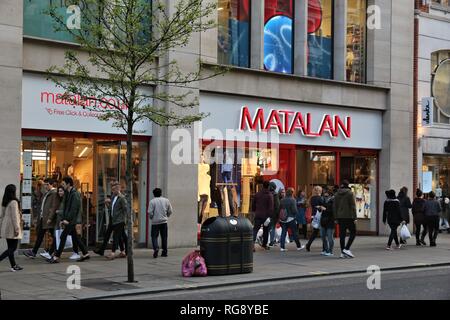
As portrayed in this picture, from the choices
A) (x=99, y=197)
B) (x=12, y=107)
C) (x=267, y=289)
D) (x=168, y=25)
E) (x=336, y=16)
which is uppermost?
(x=336, y=16)

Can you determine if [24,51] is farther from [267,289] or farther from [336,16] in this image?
[336,16]

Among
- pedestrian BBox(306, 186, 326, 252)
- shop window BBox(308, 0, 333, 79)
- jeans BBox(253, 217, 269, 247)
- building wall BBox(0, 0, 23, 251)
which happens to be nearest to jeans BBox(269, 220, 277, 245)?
jeans BBox(253, 217, 269, 247)

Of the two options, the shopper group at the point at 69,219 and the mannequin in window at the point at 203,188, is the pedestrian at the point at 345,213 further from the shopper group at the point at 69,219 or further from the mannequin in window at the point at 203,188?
the shopper group at the point at 69,219

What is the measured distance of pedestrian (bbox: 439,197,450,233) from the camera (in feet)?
86.7

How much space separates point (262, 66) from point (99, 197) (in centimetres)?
675

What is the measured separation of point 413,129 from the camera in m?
25.3

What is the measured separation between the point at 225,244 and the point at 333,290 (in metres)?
2.48

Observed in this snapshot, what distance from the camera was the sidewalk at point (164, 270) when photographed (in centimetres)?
1156

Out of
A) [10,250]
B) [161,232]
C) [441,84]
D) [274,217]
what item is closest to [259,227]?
[274,217]

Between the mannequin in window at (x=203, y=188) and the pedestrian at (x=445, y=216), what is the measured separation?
1110 cm

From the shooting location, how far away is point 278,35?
2202cm

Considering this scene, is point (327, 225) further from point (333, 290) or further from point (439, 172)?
point (439, 172)

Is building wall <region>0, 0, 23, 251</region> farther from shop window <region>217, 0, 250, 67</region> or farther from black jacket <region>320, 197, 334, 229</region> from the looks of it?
black jacket <region>320, 197, 334, 229</region>
